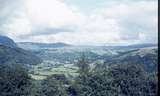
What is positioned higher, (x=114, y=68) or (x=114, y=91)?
(x=114, y=68)

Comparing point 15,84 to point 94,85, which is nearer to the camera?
point 15,84

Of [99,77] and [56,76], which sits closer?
[99,77]

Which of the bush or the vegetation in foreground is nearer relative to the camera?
the bush

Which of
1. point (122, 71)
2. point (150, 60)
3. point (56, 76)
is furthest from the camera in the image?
point (150, 60)

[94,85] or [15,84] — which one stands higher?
[15,84]

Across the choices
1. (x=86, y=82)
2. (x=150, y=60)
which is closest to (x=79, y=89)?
(x=86, y=82)

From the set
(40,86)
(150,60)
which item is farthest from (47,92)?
(150,60)

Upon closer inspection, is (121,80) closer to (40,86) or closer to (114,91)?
(114,91)

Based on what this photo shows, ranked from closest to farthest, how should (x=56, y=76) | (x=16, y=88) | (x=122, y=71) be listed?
(x=16, y=88), (x=122, y=71), (x=56, y=76)

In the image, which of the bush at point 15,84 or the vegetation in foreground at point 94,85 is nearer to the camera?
the bush at point 15,84
